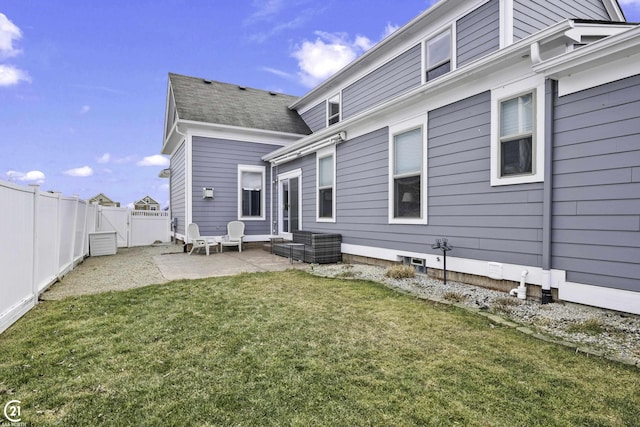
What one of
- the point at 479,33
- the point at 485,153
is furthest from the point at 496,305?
the point at 479,33

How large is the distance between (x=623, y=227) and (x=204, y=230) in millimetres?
9555

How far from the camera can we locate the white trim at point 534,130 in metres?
3.89

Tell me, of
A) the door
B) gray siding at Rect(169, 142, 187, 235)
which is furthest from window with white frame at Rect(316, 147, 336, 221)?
gray siding at Rect(169, 142, 187, 235)

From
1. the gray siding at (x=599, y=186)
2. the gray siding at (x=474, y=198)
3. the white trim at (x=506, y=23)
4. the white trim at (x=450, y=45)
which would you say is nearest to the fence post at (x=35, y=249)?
the gray siding at (x=474, y=198)

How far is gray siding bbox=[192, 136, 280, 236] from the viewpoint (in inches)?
394

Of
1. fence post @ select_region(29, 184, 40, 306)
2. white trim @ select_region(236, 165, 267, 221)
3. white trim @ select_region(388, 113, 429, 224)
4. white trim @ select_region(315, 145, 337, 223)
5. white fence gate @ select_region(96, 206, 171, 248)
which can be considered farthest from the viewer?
white fence gate @ select_region(96, 206, 171, 248)

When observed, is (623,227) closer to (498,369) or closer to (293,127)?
(498,369)

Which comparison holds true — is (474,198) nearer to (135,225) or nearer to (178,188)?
(178,188)

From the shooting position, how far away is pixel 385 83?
27.9 feet

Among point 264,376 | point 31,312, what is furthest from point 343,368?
point 31,312

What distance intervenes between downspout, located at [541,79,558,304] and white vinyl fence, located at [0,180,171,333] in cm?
570

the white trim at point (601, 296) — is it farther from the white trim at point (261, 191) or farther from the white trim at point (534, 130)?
the white trim at point (261, 191)

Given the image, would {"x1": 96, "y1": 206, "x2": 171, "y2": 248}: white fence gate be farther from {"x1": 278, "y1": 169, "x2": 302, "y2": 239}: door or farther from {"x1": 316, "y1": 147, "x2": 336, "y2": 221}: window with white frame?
{"x1": 316, "y1": 147, "x2": 336, "y2": 221}: window with white frame

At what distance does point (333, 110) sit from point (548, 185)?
25.9 feet
